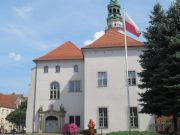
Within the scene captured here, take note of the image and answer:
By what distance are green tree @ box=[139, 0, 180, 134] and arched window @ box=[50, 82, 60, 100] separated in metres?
20.6

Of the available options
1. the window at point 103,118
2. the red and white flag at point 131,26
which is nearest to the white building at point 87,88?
the window at point 103,118

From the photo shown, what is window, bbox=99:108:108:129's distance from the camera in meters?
35.3

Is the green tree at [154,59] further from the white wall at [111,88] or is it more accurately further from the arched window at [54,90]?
the arched window at [54,90]

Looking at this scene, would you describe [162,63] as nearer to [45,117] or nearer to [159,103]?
[159,103]

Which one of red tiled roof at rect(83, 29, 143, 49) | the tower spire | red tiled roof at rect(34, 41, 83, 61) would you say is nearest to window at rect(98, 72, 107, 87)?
red tiled roof at rect(83, 29, 143, 49)

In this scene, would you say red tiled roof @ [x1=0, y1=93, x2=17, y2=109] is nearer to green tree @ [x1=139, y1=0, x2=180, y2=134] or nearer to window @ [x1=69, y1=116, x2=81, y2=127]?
window @ [x1=69, y1=116, x2=81, y2=127]

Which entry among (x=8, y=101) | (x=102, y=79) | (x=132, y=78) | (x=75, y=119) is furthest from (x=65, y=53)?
(x=8, y=101)

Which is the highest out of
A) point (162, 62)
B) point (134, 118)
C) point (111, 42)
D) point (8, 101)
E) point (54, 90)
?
point (111, 42)

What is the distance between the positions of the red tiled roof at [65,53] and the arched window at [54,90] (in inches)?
144

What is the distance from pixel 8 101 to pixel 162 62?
242ft

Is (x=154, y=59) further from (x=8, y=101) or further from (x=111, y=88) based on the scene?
(x=8, y=101)

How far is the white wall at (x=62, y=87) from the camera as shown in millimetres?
40000

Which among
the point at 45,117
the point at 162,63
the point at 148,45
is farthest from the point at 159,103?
the point at 45,117

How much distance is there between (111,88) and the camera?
3622 centimetres
